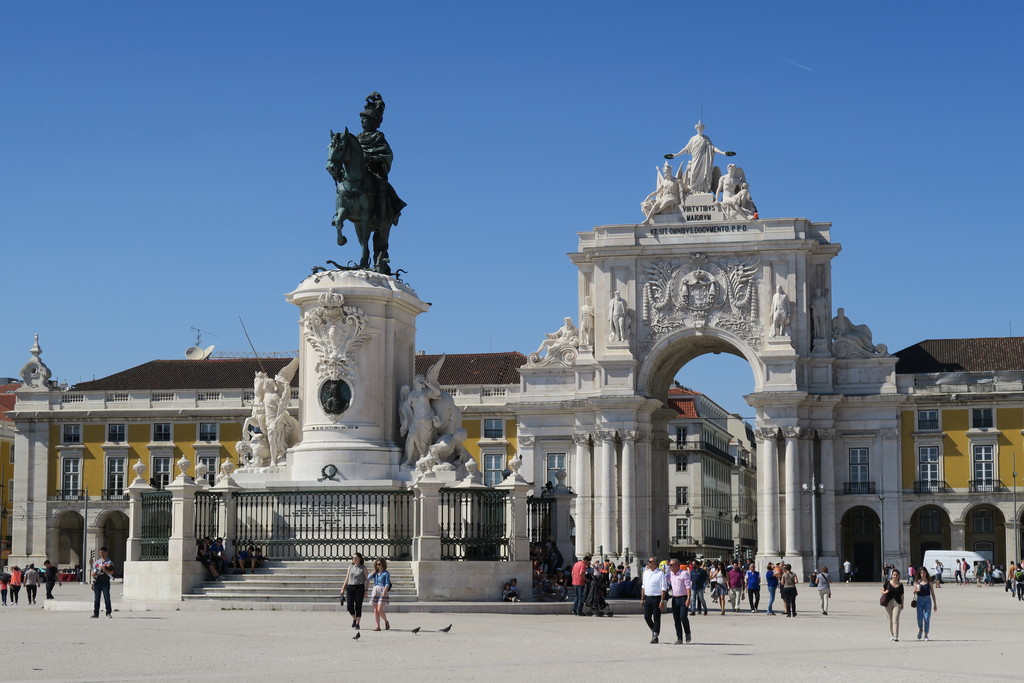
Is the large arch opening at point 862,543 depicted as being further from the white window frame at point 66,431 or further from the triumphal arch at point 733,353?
the white window frame at point 66,431

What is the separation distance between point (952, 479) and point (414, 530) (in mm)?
53353

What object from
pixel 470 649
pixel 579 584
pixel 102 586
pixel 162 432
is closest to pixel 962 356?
pixel 162 432

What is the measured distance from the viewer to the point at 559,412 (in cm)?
7725

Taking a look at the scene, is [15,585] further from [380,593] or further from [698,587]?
[380,593]

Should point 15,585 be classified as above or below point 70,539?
below

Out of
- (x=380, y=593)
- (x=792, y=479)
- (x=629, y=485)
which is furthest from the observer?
(x=629, y=485)

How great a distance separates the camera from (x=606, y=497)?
246ft

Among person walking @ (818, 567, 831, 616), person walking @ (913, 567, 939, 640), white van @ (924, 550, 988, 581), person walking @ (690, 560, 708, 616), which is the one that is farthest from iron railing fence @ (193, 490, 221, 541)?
white van @ (924, 550, 988, 581)

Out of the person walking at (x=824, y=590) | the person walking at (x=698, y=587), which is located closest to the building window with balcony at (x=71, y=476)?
the person walking at (x=698, y=587)

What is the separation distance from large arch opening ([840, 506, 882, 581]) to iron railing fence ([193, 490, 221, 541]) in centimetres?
5562

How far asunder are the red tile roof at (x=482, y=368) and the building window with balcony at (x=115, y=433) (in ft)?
48.2

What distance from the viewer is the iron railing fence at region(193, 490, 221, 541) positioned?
29219 mm

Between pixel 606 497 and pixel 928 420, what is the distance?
49.4 feet

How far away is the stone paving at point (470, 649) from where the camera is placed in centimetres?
1812
